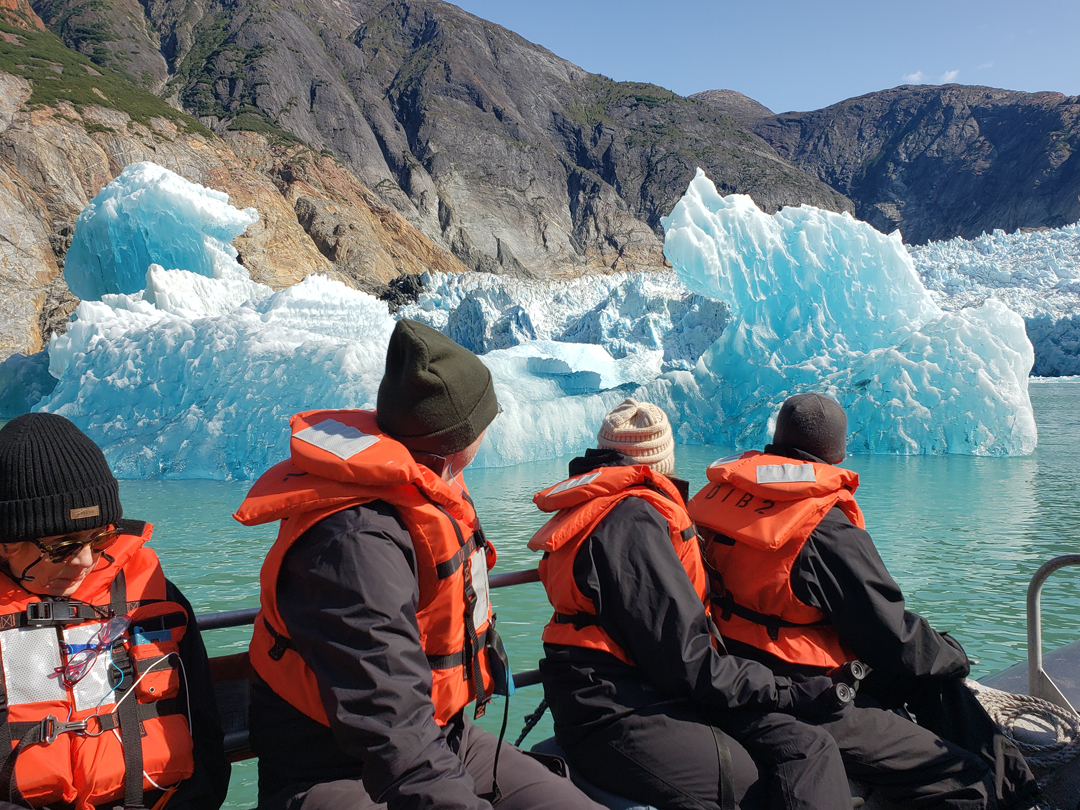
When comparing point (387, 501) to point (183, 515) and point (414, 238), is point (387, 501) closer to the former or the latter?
point (183, 515)

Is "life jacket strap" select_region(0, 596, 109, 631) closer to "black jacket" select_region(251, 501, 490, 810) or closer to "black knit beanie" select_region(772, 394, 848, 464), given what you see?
"black jacket" select_region(251, 501, 490, 810)

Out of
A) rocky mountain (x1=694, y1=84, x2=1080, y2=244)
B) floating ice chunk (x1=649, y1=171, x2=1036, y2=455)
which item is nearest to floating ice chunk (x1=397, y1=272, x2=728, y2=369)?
floating ice chunk (x1=649, y1=171, x2=1036, y2=455)

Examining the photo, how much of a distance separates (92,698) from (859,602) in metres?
1.35

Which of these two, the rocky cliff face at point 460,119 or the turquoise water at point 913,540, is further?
the rocky cliff face at point 460,119

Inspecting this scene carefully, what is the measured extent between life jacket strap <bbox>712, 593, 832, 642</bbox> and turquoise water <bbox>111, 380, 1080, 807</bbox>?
154cm

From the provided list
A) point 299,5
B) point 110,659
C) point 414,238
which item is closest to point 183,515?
point 110,659

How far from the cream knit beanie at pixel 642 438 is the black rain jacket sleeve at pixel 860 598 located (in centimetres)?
33

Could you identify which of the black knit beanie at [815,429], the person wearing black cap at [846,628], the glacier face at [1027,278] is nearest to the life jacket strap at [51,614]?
the person wearing black cap at [846,628]

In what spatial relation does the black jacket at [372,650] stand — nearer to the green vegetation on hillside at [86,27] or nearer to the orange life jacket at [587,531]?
the orange life jacket at [587,531]

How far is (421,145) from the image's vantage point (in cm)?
5191

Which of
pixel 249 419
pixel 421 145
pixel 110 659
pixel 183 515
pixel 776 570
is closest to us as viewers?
pixel 110 659

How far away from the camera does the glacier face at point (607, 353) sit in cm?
969

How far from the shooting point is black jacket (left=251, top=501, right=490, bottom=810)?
0.96m

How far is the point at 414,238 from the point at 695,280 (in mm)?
28941
